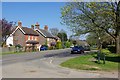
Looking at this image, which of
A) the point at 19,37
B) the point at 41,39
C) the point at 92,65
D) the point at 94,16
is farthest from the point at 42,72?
the point at 41,39

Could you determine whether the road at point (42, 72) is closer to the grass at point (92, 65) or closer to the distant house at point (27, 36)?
the grass at point (92, 65)

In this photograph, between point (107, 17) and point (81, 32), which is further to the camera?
point (81, 32)

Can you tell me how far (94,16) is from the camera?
35.8m

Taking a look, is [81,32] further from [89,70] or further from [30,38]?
[30,38]

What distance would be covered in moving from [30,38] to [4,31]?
22.8 metres

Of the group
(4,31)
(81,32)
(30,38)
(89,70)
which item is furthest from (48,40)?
(89,70)

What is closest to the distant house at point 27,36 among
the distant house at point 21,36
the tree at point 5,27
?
the distant house at point 21,36

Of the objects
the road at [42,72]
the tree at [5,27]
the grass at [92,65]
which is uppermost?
the tree at [5,27]

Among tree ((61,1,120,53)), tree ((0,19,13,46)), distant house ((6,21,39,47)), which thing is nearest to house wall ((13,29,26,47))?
distant house ((6,21,39,47))

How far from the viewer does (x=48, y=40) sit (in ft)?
332

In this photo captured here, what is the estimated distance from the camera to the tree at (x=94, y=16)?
1363 inches

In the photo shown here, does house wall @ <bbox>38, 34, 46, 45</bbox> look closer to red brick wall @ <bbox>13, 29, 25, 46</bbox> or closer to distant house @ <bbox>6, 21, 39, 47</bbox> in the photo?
distant house @ <bbox>6, 21, 39, 47</bbox>

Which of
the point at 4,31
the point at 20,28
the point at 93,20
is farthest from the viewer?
the point at 20,28

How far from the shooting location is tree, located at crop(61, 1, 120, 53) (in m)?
34.6
